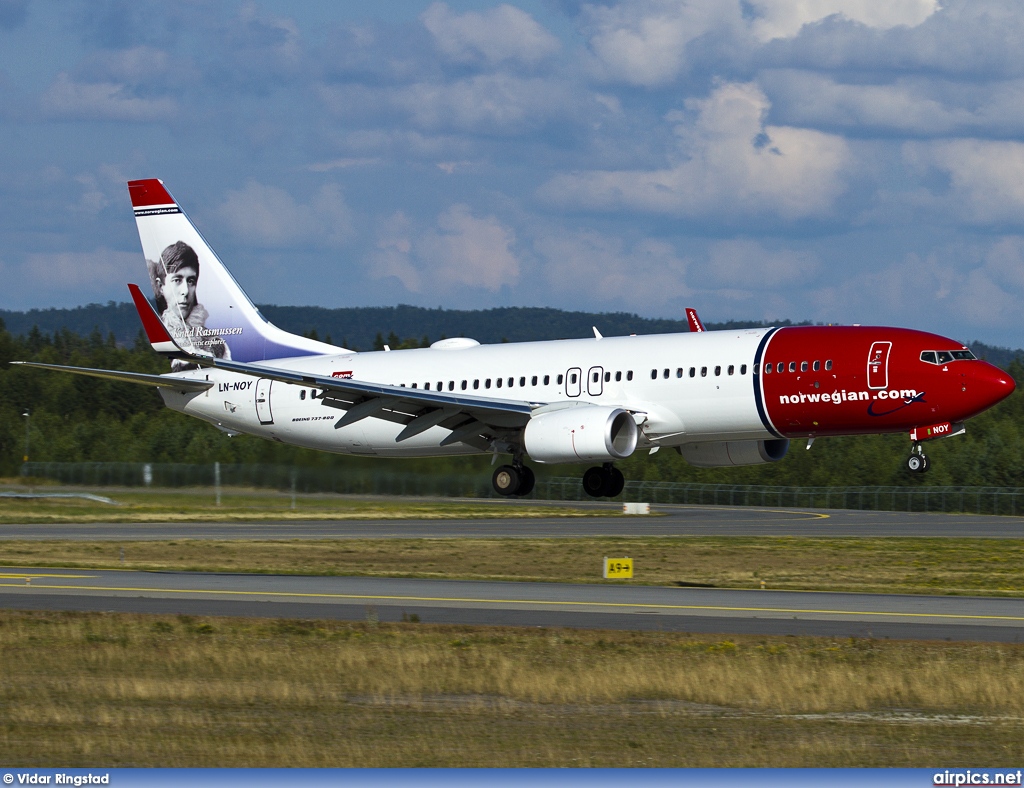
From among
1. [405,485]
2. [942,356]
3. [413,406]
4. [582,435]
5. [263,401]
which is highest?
[942,356]

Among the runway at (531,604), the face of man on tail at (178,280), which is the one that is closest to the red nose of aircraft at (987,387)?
the runway at (531,604)

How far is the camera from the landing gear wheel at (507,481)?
146ft

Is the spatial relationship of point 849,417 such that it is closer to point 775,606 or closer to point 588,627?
point 775,606

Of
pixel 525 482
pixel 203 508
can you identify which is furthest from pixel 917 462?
pixel 203 508

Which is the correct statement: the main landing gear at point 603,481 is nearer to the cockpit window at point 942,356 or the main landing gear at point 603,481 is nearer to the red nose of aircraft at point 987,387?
the cockpit window at point 942,356

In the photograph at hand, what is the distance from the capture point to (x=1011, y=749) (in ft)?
55.8

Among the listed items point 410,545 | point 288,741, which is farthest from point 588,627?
point 410,545

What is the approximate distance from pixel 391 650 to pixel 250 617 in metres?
5.97

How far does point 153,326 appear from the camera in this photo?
5097cm

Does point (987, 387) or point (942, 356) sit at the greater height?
point (942, 356)

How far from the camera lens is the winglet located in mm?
49938

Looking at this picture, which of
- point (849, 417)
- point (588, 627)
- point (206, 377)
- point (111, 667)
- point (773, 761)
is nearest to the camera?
point (773, 761)

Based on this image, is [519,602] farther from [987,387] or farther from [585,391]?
[987,387]

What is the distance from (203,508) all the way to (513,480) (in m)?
23.9
